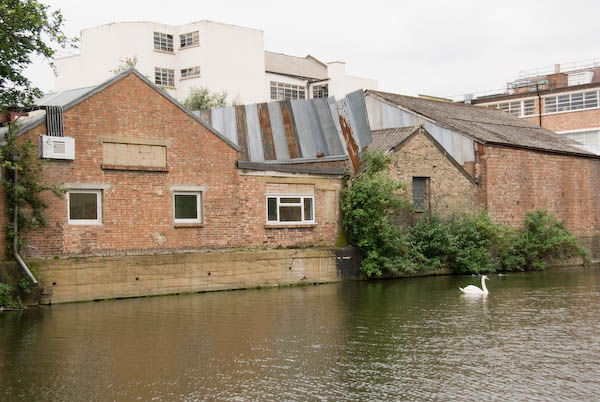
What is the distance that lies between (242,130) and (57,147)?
9743 mm

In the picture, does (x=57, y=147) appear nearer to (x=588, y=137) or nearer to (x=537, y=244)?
(x=537, y=244)

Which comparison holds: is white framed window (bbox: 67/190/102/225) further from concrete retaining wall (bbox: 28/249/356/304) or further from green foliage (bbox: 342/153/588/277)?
green foliage (bbox: 342/153/588/277)

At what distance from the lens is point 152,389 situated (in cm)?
1027

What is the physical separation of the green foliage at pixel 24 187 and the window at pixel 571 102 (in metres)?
41.2

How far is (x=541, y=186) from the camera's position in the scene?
3503 centimetres

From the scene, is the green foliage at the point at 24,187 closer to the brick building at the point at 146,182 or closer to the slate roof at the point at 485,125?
the brick building at the point at 146,182

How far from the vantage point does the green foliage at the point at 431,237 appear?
86.4 feet

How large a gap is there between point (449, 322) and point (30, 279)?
34.6 ft

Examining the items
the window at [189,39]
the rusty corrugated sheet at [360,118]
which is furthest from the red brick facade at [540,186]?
the window at [189,39]

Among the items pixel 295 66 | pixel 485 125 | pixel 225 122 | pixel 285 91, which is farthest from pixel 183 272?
pixel 295 66

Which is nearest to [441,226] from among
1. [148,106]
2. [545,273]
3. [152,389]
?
[545,273]

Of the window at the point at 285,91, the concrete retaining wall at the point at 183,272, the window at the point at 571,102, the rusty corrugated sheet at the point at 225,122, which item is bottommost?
the concrete retaining wall at the point at 183,272

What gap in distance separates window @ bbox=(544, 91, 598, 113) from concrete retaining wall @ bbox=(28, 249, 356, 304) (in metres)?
31.5

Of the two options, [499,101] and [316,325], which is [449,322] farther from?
[499,101]
